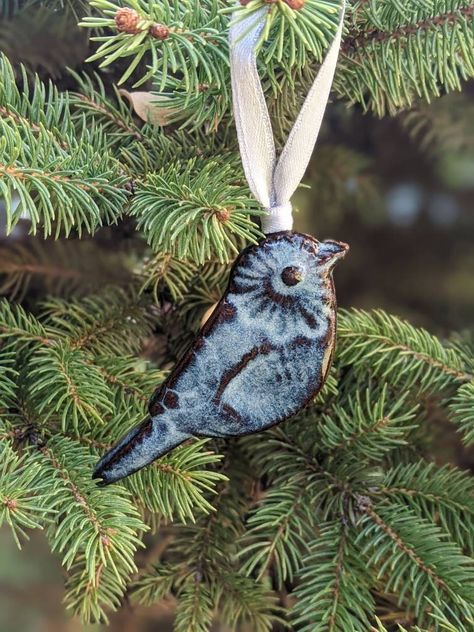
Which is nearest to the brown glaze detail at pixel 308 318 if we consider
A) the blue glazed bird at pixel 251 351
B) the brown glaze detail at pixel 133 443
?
the blue glazed bird at pixel 251 351

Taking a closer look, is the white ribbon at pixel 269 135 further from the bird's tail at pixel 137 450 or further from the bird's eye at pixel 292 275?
the bird's tail at pixel 137 450

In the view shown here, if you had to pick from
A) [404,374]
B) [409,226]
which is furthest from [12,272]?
[409,226]

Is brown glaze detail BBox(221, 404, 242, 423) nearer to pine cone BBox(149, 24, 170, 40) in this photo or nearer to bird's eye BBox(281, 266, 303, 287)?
bird's eye BBox(281, 266, 303, 287)

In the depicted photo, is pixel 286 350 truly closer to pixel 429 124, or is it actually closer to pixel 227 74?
pixel 227 74

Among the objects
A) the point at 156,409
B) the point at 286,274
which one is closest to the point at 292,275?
the point at 286,274

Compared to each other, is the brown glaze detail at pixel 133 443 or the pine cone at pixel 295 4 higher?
the pine cone at pixel 295 4
